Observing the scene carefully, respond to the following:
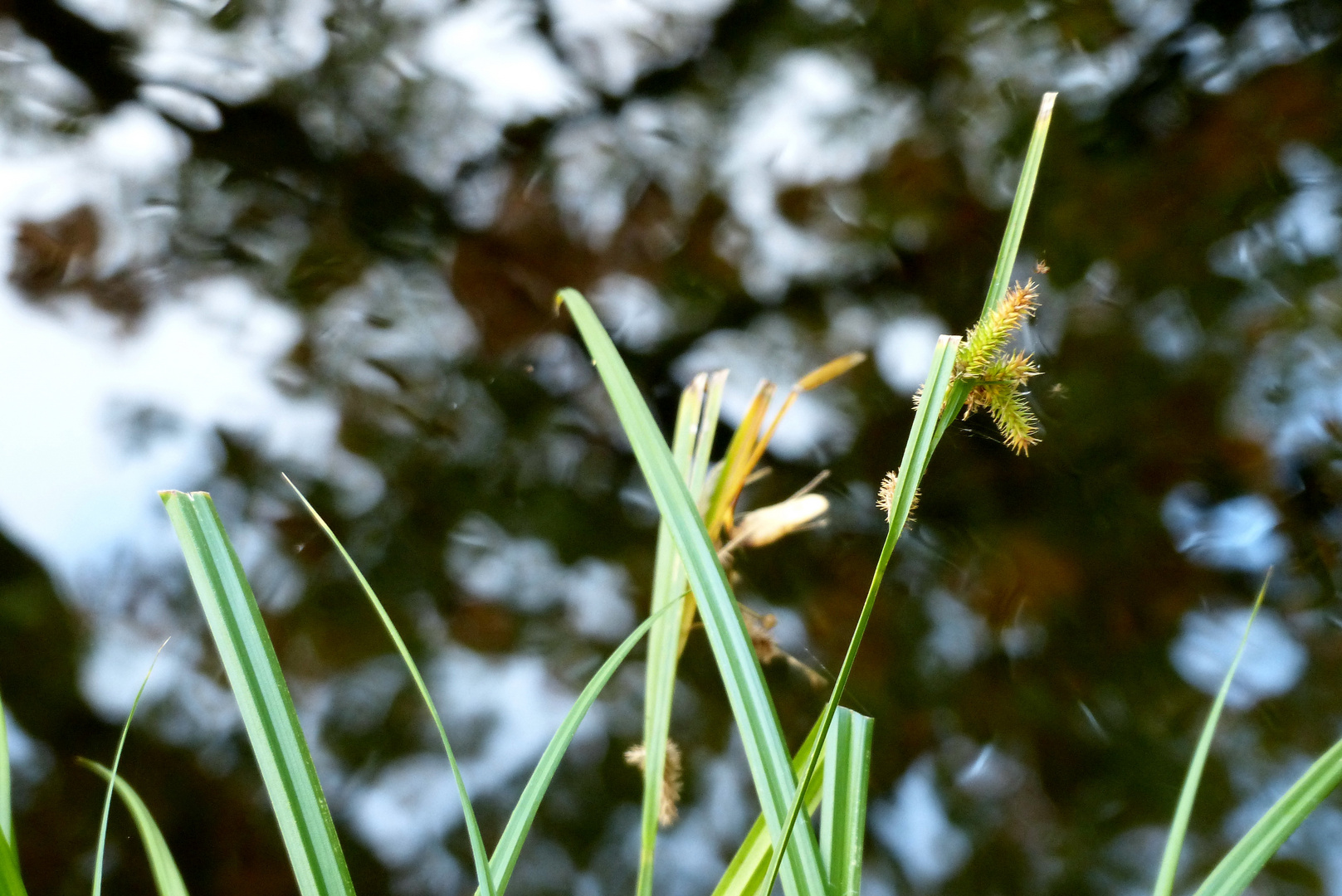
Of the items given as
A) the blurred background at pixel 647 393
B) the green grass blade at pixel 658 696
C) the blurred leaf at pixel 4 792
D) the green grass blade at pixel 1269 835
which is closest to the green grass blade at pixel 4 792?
the blurred leaf at pixel 4 792

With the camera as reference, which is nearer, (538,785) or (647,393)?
(538,785)

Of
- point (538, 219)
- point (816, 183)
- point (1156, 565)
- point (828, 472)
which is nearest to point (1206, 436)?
point (1156, 565)

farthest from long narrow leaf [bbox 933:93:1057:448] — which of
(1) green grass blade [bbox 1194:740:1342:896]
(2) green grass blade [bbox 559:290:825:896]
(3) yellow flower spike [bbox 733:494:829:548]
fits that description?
(3) yellow flower spike [bbox 733:494:829:548]

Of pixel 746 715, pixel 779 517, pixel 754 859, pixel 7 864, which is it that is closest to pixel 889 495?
pixel 746 715

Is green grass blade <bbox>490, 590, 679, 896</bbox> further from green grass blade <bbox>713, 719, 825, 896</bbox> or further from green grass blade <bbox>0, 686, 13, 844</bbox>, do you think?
green grass blade <bbox>0, 686, 13, 844</bbox>

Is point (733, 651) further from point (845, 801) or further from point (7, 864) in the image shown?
point (7, 864)

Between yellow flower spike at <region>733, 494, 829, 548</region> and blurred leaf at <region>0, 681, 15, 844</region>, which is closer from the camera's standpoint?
blurred leaf at <region>0, 681, 15, 844</region>
